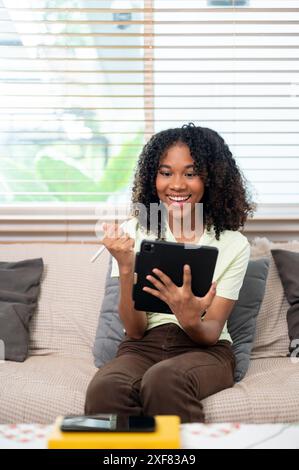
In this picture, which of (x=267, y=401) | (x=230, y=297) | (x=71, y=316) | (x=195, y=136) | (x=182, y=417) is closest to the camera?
(x=182, y=417)

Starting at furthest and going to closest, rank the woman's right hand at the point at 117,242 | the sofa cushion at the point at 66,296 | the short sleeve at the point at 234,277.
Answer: the sofa cushion at the point at 66,296 < the short sleeve at the point at 234,277 < the woman's right hand at the point at 117,242

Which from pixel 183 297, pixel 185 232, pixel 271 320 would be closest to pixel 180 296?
pixel 183 297

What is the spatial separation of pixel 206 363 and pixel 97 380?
286 mm

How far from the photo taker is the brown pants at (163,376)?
1485mm

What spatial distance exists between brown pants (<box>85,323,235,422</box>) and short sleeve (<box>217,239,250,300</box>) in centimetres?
14

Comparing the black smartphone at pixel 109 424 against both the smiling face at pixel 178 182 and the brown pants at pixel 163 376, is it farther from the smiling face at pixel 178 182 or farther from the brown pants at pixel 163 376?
the smiling face at pixel 178 182

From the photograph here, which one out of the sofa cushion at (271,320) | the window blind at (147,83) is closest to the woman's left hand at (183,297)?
the sofa cushion at (271,320)

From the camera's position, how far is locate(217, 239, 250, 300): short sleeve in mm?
1799

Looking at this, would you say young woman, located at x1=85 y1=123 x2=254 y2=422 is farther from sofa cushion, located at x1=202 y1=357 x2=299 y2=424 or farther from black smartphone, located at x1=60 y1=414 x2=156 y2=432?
black smartphone, located at x1=60 y1=414 x2=156 y2=432

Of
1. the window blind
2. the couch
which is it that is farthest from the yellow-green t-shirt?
the window blind

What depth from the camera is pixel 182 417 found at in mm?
1470

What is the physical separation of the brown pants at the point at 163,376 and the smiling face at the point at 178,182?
38 cm
